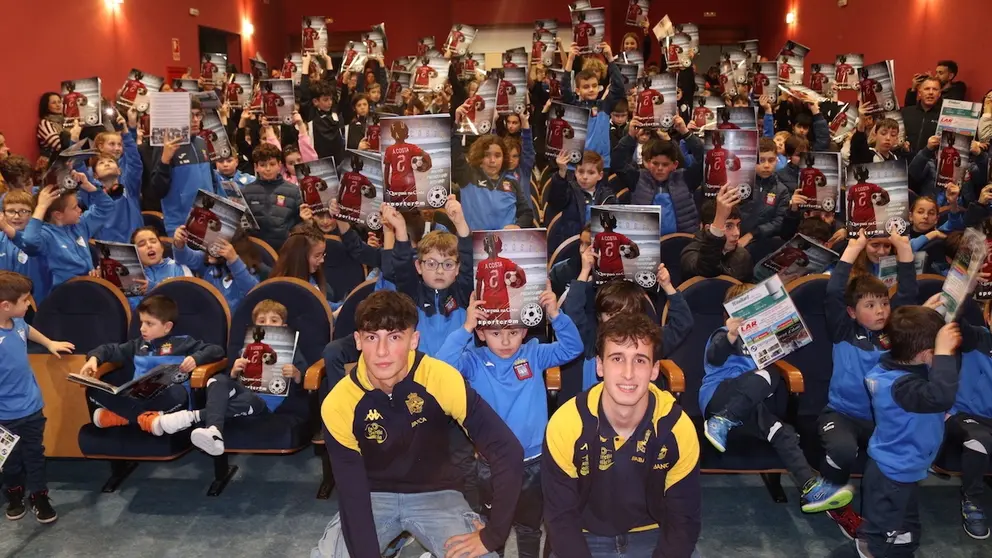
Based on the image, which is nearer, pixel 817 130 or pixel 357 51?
pixel 817 130

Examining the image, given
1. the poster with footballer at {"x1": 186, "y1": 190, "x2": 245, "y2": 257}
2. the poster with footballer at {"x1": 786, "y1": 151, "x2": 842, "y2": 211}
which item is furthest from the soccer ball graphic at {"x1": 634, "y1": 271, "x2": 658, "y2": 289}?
the poster with footballer at {"x1": 186, "y1": 190, "x2": 245, "y2": 257}

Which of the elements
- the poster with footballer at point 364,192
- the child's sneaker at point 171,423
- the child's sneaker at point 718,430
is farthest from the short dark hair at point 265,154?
the child's sneaker at point 718,430

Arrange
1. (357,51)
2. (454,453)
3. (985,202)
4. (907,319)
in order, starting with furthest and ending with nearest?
(357,51), (985,202), (454,453), (907,319)

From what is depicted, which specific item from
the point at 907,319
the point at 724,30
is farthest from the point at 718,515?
the point at 724,30

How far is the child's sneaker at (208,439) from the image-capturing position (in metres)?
3.39

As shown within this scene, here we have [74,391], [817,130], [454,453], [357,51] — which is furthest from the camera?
[357,51]

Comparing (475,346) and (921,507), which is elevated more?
(475,346)

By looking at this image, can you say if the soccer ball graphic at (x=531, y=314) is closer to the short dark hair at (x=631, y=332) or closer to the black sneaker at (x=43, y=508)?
the short dark hair at (x=631, y=332)

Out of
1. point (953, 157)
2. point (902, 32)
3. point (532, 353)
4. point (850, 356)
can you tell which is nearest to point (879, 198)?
point (850, 356)

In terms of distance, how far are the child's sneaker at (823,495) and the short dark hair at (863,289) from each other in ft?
2.72

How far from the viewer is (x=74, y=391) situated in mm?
3930

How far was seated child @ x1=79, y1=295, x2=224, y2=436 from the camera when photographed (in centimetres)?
366

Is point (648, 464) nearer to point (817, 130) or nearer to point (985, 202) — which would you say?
point (985, 202)

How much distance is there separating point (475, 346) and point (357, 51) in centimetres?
623
